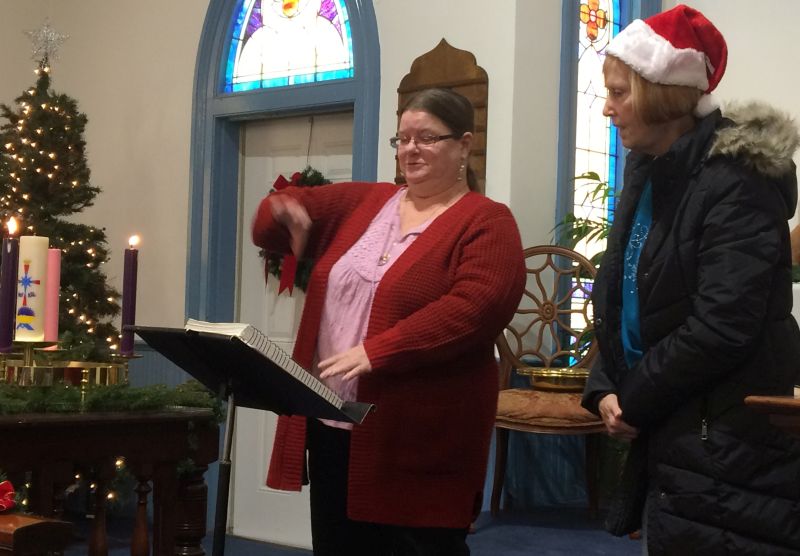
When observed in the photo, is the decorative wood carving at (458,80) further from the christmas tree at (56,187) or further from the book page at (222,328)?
the book page at (222,328)

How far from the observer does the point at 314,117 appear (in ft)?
18.7

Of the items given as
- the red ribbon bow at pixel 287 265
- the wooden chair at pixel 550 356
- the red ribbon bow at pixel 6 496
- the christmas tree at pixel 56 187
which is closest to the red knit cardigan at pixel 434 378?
the red ribbon bow at pixel 6 496

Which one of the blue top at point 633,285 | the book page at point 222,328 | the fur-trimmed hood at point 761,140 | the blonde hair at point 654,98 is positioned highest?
the blonde hair at point 654,98

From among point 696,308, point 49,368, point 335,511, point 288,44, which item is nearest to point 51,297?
point 49,368

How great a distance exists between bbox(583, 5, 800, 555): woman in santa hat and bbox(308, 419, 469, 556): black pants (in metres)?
0.51

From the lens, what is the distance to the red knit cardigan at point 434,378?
205cm

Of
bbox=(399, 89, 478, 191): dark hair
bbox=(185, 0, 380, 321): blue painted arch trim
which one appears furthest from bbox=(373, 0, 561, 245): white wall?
bbox=(399, 89, 478, 191): dark hair

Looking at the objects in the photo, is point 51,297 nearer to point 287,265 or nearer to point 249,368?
point 249,368

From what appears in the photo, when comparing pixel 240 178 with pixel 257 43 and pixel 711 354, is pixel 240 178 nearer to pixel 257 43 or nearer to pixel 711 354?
pixel 257 43

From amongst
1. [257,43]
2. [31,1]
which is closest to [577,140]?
[257,43]

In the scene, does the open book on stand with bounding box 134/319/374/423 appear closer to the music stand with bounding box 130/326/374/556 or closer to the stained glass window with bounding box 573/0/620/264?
the music stand with bounding box 130/326/374/556

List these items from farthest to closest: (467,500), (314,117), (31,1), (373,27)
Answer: (31,1), (314,117), (373,27), (467,500)

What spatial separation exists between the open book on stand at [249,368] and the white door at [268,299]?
3664mm

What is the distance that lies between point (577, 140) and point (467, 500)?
3.48 m
